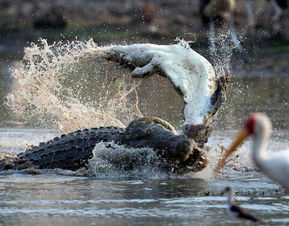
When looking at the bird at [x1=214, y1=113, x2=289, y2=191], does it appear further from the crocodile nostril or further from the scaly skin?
the scaly skin

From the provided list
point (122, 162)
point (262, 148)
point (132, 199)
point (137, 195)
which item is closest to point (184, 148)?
point (122, 162)

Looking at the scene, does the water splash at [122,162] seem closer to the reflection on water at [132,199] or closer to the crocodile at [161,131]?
the crocodile at [161,131]

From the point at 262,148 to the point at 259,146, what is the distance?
0.05 metres

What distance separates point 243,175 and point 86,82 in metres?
12.7

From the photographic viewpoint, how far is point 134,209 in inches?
438

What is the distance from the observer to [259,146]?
927 centimetres

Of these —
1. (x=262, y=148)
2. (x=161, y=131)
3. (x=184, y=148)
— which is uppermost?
(x=161, y=131)

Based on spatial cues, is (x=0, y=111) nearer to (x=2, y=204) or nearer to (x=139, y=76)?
(x=139, y=76)

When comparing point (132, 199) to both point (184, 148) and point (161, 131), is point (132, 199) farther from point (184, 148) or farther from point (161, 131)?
point (161, 131)

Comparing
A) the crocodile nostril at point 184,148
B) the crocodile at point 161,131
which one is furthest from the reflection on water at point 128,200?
the crocodile at point 161,131

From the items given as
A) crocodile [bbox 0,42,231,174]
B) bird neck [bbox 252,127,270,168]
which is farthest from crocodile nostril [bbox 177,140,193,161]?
bird neck [bbox 252,127,270,168]

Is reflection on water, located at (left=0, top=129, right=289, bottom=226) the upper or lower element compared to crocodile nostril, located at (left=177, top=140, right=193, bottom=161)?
lower

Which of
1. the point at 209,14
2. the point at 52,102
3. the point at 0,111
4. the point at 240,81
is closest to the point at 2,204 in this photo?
the point at 52,102

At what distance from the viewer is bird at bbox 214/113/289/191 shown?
9250 mm
